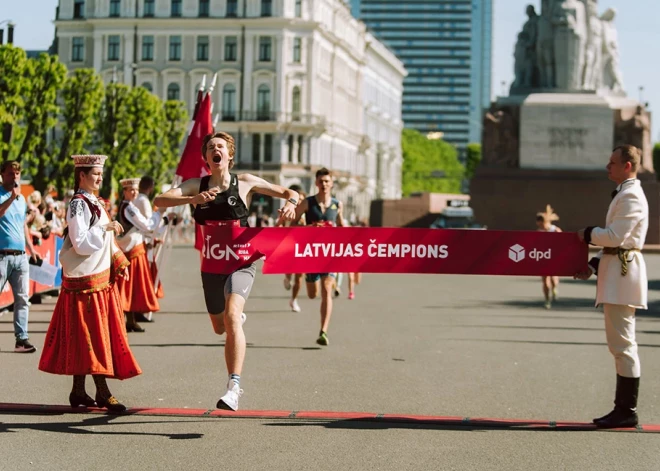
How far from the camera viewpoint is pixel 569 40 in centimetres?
4538

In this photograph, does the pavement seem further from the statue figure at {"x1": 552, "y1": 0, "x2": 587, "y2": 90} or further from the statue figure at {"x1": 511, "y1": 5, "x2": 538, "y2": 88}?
the statue figure at {"x1": 511, "y1": 5, "x2": 538, "y2": 88}

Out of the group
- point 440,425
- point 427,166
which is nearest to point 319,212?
point 440,425

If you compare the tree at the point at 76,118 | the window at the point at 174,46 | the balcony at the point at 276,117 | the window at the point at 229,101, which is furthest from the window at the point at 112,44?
the tree at the point at 76,118

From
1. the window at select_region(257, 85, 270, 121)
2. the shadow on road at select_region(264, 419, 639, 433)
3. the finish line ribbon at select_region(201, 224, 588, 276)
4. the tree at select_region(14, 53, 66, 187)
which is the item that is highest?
the window at select_region(257, 85, 270, 121)

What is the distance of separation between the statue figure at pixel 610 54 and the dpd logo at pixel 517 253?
3777cm

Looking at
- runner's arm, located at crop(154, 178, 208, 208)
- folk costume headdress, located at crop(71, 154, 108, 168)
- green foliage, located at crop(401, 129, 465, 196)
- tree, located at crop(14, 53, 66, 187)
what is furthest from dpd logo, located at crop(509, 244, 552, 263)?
green foliage, located at crop(401, 129, 465, 196)

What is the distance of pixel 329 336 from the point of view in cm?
1546

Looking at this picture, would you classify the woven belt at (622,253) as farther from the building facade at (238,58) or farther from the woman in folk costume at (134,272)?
the building facade at (238,58)

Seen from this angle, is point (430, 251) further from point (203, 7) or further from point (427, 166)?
point (427, 166)

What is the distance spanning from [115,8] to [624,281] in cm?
9828

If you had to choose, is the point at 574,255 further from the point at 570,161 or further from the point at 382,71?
the point at 382,71

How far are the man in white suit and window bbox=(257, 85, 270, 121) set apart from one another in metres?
94.0

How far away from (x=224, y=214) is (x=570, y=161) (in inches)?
1482

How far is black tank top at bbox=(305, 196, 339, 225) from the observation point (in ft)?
49.0
